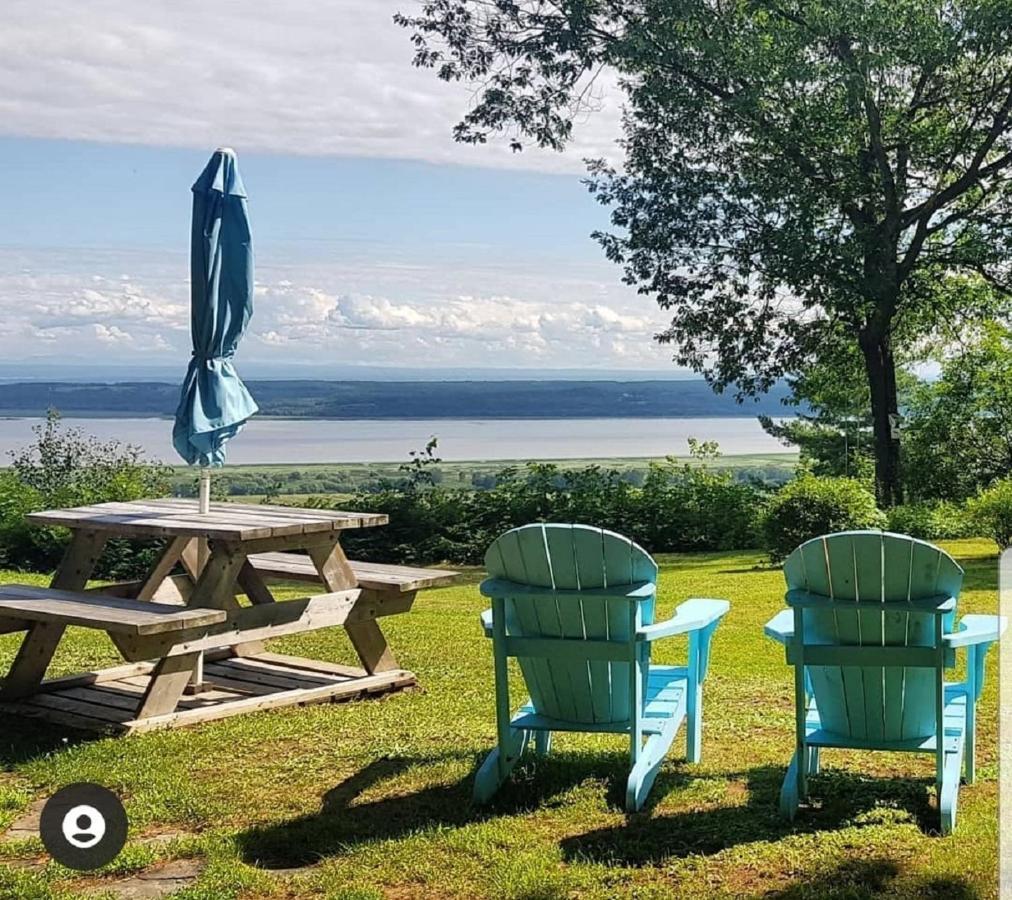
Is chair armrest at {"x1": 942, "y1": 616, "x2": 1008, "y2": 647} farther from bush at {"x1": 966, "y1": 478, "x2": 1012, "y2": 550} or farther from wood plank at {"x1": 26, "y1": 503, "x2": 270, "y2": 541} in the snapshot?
bush at {"x1": 966, "y1": 478, "x2": 1012, "y2": 550}

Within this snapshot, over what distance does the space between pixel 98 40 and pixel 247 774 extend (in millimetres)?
6903

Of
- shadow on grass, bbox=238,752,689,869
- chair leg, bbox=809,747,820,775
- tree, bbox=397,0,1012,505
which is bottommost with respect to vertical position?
shadow on grass, bbox=238,752,689,869

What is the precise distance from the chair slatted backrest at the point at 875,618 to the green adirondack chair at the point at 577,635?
0.45 m

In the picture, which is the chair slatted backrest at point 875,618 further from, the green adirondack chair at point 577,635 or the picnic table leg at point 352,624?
the picnic table leg at point 352,624

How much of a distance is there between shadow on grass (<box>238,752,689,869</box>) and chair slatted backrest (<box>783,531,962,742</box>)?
68cm

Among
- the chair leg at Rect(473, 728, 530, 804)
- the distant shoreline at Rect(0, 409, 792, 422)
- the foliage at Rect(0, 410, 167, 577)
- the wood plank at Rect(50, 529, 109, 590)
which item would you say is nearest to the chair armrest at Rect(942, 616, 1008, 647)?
the chair leg at Rect(473, 728, 530, 804)

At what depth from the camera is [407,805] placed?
152 inches

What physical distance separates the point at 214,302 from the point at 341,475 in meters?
9.96

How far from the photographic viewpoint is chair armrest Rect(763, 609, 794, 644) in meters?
3.63

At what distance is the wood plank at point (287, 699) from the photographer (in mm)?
4973

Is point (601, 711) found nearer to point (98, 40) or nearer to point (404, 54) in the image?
point (98, 40)

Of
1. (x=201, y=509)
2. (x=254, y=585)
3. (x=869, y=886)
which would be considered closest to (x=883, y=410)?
(x=254, y=585)

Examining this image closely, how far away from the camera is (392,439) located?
16.4 m

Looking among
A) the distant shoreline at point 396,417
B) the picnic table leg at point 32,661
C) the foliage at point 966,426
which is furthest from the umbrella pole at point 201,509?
the foliage at point 966,426
